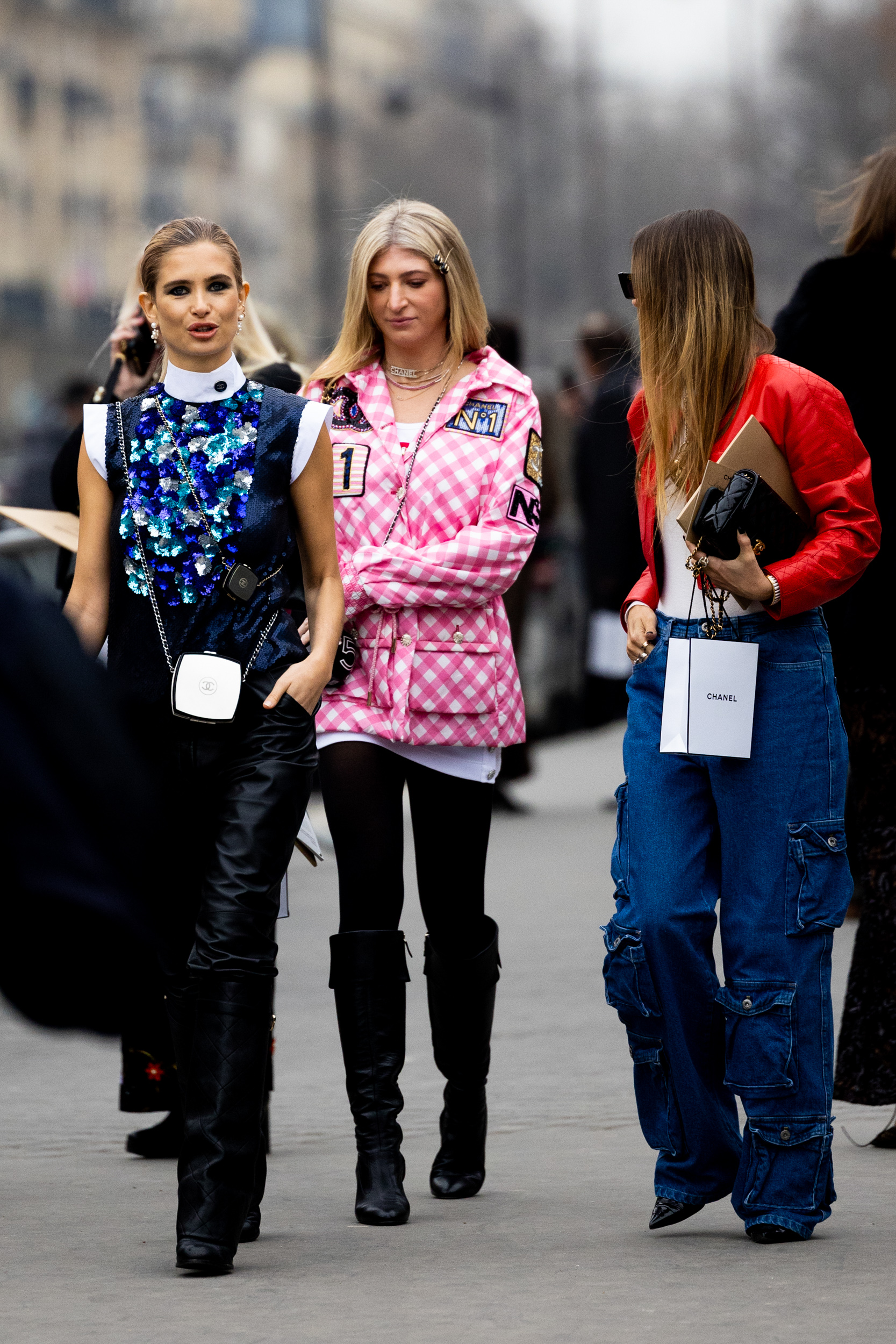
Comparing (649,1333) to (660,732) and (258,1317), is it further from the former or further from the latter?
(660,732)

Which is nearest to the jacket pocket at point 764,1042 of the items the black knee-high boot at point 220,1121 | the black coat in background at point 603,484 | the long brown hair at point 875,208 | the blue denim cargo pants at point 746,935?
the blue denim cargo pants at point 746,935

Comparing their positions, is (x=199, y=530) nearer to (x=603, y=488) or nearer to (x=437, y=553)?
(x=437, y=553)

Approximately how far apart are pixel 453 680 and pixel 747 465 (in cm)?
84

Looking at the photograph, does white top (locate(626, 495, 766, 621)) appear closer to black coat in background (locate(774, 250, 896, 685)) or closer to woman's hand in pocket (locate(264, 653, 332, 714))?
woman's hand in pocket (locate(264, 653, 332, 714))

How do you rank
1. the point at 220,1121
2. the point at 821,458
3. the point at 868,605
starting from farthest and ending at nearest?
the point at 868,605 → the point at 821,458 → the point at 220,1121

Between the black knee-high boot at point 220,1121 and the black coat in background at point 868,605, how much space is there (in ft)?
5.10

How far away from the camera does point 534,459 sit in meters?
5.03

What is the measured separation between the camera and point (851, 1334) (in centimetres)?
381

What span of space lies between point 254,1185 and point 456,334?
1854 mm

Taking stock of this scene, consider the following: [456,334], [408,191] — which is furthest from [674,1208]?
[408,191]

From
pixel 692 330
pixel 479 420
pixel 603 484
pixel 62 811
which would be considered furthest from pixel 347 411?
pixel 603 484

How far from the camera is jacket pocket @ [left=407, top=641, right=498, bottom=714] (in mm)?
4832

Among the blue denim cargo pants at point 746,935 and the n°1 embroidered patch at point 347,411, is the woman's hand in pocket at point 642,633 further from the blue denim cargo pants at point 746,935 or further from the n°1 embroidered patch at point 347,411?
the n°1 embroidered patch at point 347,411

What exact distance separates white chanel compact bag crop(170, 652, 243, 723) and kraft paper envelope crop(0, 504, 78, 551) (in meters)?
1.26
